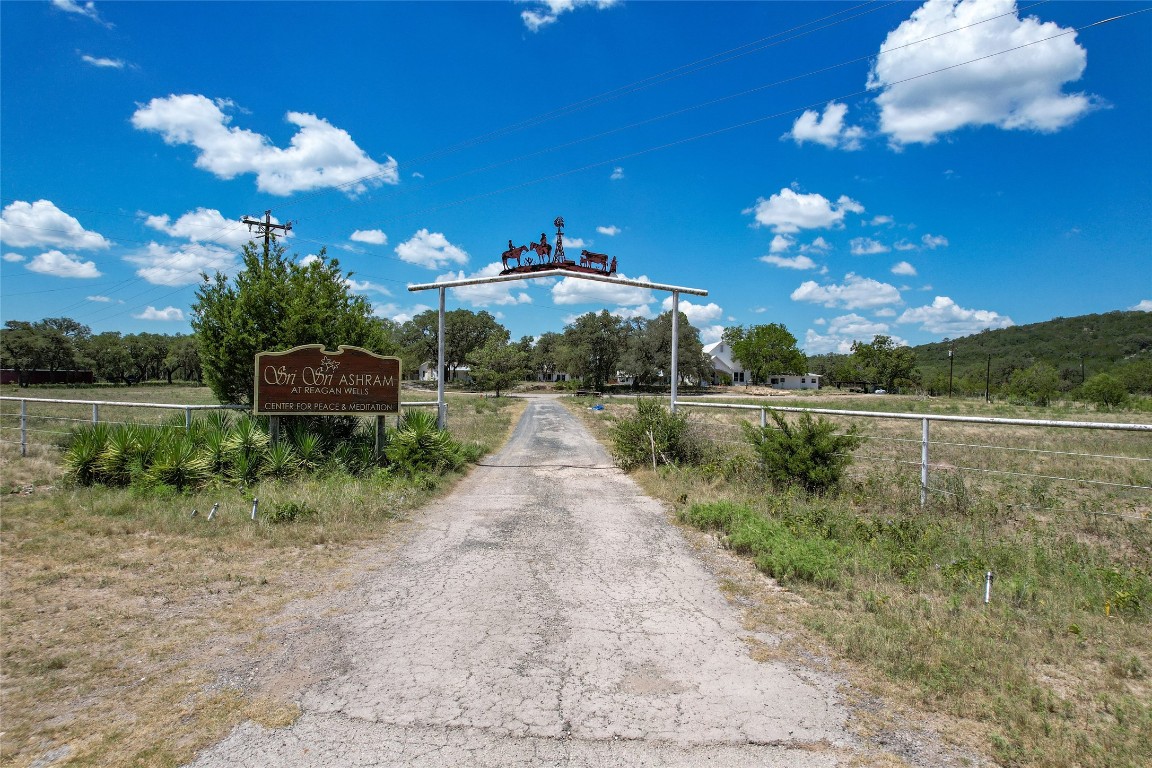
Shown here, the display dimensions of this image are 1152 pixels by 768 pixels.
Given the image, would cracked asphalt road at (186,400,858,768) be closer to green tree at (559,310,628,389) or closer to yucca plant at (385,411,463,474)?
yucca plant at (385,411,463,474)

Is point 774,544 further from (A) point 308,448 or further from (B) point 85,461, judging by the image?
(B) point 85,461

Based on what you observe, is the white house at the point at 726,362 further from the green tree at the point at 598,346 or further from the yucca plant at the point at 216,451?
the yucca plant at the point at 216,451

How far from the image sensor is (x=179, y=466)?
356 inches

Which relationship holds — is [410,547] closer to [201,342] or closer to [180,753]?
[180,753]

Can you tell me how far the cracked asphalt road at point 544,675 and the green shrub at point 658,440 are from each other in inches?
208

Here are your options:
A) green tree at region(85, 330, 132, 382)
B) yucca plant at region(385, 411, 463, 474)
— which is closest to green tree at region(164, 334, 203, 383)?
green tree at region(85, 330, 132, 382)

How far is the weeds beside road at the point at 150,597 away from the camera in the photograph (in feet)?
10.7

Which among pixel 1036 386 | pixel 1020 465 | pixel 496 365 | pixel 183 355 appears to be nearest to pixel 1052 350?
pixel 1036 386

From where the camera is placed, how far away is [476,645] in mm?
4332

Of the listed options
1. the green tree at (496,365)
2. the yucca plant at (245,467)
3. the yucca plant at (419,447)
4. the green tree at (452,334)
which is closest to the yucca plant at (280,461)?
the yucca plant at (245,467)

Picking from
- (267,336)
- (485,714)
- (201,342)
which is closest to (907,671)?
(485,714)

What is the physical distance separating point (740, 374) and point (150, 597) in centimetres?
9797

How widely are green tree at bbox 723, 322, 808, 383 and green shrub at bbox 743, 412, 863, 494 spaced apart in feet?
282

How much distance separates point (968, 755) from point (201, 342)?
13542 millimetres
